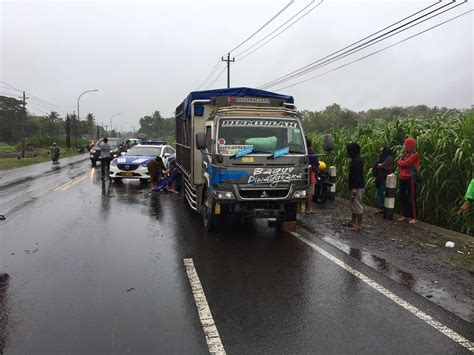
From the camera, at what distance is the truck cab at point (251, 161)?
277 inches

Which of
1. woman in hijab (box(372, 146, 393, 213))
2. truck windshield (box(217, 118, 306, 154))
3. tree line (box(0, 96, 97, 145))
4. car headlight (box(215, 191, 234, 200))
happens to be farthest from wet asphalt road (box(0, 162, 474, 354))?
tree line (box(0, 96, 97, 145))

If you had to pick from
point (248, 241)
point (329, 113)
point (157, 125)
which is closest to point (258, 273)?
point (248, 241)

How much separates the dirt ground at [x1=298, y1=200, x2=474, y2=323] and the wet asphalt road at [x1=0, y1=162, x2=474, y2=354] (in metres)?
0.31

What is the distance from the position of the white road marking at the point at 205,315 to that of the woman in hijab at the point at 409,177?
5.33 metres

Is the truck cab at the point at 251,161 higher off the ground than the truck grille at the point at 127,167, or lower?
higher

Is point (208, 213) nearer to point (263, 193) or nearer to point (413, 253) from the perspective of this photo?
point (263, 193)

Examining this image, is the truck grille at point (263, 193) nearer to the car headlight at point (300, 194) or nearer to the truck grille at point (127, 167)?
the car headlight at point (300, 194)

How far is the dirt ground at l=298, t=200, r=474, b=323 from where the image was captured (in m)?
4.88

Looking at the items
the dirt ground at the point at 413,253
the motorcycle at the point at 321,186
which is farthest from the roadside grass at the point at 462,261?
the motorcycle at the point at 321,186

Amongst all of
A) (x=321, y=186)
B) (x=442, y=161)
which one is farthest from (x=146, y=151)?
(x=442, y=161)

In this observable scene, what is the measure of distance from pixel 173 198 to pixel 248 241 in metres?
5.90

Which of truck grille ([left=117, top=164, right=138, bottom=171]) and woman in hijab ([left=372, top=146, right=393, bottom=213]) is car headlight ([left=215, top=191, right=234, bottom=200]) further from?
truck grille ([left=117, top=164, right=138, bottom=171])

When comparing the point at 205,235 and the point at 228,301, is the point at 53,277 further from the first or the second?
the point at 205,235

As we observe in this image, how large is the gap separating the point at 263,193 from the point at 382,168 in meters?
3.55
